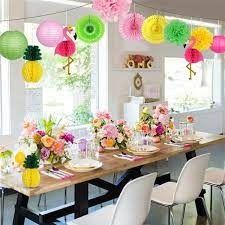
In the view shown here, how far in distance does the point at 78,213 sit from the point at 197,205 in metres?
1.51

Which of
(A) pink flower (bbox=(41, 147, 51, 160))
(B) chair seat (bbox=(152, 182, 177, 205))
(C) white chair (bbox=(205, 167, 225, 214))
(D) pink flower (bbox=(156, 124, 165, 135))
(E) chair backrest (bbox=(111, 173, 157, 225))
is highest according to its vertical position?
(D) pink flower (bbox=(156, 124, 165, 135))

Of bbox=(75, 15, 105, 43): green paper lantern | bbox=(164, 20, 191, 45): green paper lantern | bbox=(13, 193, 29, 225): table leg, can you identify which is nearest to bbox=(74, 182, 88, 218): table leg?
bbox=(13, 193, 29, 225): table leg

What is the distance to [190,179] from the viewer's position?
2969 millimetres

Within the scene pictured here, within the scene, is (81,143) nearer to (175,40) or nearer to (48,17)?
(175,40)

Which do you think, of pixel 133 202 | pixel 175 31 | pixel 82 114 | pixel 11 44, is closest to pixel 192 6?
pixel 175 31

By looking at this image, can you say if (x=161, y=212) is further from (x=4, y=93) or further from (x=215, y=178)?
(x=4, y=93)

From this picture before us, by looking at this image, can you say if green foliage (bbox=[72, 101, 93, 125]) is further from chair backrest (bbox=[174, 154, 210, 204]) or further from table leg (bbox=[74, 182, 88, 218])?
chair backrest (bbox=[174, 154, 210, 204])

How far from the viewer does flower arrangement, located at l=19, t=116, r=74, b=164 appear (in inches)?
113

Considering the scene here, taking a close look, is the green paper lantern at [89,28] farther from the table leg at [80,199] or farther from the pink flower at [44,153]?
the table leg at [80,199]

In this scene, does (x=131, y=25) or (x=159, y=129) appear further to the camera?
(x=131, y=25)

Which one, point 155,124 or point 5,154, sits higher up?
point 155,124

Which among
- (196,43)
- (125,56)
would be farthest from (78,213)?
(125,56)

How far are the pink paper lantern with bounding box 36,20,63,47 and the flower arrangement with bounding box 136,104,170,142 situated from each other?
119 cm

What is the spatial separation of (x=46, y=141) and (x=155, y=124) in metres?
1.45
